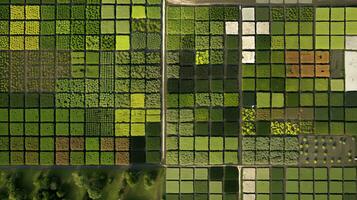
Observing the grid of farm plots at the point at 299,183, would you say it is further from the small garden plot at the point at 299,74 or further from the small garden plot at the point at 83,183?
the small garden plot at the point at 83,183

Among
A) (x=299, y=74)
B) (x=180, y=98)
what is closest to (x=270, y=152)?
(x=299, y=74)

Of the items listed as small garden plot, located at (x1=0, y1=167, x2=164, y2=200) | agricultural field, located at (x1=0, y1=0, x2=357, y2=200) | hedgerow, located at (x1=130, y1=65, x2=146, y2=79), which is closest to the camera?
small garden plot, located at (x1=0, y1=167, x2=164, y2=200)

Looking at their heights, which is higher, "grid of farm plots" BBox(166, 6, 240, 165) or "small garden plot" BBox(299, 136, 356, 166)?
"grid of farm plots" BBox(166, 6, 240, 165)

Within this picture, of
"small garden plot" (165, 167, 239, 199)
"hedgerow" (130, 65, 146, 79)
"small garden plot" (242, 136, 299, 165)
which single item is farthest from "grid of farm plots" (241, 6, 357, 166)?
"hedgerow" (130, 65, 146, 79)

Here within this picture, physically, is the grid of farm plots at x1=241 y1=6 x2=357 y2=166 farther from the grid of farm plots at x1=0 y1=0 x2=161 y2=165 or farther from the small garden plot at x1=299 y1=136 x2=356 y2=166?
the grid of farm plots at x1=0 y1=0 x2=161 y2=165

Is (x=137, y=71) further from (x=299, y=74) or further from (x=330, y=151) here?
(x=330, y=151)

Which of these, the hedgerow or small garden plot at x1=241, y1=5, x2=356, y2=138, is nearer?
small garden plot at x1=241, y1=5, x2=356, y2=138

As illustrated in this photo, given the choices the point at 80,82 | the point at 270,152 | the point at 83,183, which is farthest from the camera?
the point at 80,82
